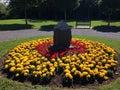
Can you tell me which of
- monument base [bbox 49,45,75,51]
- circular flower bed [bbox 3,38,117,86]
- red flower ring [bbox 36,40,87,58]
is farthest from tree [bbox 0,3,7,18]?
monument base [bbox 49,45,75,51]

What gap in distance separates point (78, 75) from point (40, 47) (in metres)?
3.96

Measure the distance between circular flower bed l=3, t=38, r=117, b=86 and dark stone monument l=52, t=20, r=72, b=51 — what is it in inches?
16.0

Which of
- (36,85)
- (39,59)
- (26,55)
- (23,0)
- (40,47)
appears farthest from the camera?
(23,0)

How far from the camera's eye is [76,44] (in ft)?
43.1

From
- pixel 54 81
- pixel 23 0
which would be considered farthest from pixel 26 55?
pixel 23 0

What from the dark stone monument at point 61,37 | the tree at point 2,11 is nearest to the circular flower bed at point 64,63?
the dark stone monument at point 61,37

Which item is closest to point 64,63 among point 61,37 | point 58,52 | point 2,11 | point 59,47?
point 58,52

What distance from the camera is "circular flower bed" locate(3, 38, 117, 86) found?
8.91 metres

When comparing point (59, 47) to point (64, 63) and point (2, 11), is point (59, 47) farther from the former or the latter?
point (2, 11)

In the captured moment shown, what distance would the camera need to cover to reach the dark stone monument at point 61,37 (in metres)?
12.4

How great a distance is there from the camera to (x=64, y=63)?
33.9 ft

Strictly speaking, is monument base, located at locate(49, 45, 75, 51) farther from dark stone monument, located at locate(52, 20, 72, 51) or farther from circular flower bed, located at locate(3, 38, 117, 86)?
circular flower bed, located at locate(3, 38, 117, 86)

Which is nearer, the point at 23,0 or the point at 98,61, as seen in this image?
the point at 98,61

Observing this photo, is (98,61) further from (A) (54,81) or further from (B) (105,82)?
(A) (54,81)
